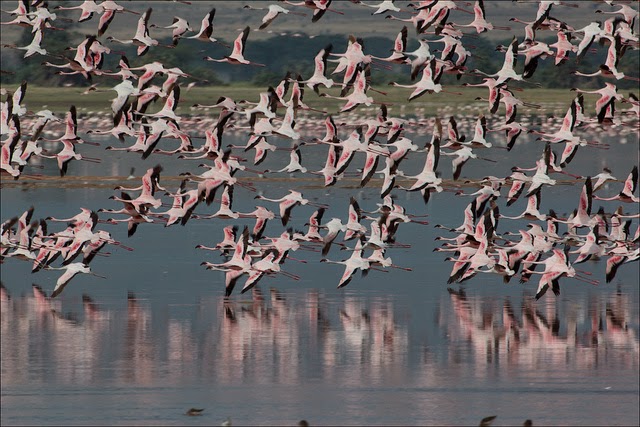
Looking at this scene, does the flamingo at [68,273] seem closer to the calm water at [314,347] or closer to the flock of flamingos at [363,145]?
the flock of flamingos at [363,145]

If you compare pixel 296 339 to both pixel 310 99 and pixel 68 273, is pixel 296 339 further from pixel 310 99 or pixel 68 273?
pixel 310 99

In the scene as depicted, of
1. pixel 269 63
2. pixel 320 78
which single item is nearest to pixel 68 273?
pixel 320 78

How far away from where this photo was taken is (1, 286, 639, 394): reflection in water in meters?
29.1

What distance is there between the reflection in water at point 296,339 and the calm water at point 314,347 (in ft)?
0.17

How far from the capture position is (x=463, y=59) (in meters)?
39.0

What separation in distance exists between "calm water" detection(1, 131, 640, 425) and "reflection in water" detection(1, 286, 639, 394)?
0.17 feet

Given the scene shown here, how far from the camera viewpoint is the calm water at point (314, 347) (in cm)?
2669

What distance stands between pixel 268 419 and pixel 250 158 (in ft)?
154

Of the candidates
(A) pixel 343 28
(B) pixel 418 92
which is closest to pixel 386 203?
(B) pixel 418 92

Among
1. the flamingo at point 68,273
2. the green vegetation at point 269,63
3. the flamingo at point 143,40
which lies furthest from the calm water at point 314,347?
the green vegetation at point 269,63

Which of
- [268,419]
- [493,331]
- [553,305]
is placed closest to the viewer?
[268,419]

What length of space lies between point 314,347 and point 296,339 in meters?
0.67

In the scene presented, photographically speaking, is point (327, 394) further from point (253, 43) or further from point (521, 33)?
point (521, 33)

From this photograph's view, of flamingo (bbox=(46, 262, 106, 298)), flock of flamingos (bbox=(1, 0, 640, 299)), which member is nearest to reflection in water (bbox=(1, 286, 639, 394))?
flamingo (bbox=(46, 262, 106, 298))
